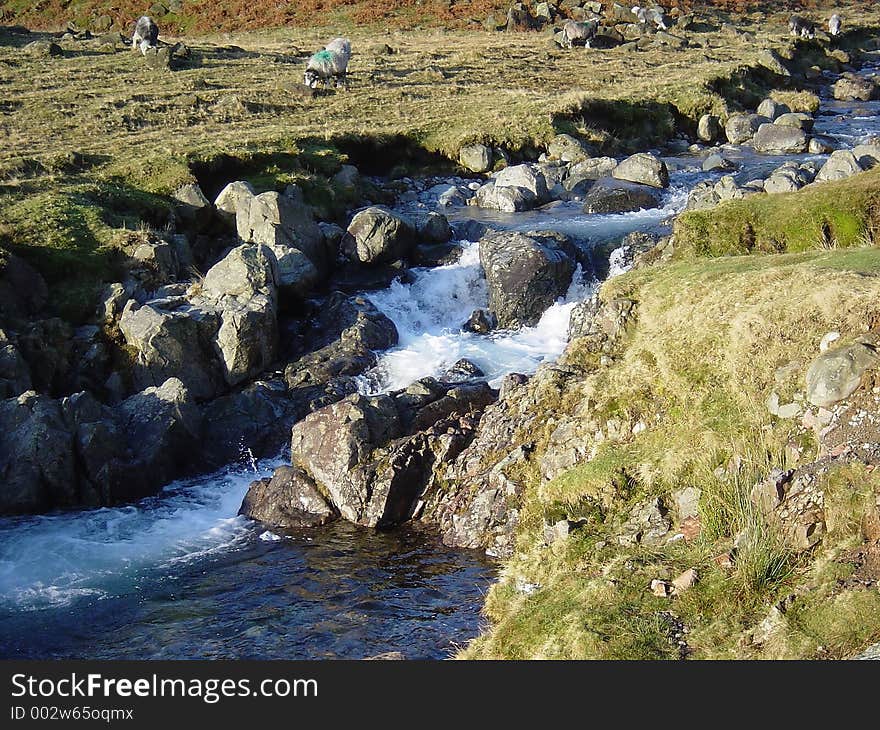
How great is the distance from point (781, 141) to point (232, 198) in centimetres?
2479

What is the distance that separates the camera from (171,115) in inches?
1774

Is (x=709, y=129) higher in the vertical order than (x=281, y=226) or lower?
lower

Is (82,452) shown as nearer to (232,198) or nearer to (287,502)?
(287,502)

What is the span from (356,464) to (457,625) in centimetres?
558

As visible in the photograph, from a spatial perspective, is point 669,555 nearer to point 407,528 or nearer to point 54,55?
point 407,528

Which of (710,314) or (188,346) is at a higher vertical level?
(710,314)

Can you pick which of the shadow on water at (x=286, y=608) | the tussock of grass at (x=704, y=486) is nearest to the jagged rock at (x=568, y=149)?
the tussock of grass at (x=704, y=486)

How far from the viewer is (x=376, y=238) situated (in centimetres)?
2875

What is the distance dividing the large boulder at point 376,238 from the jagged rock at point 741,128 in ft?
70.9

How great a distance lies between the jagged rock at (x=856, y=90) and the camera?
56156 millimetres

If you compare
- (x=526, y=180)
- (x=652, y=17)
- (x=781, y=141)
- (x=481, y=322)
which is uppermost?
(x=652, y=17)

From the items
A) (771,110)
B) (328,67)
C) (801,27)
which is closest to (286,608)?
(771,110)

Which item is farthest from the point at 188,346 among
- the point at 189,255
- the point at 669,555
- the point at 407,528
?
the point at 669,555

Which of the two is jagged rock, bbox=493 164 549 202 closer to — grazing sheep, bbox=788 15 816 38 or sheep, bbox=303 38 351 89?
sheep, bbox=303 38 351 89
